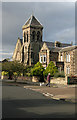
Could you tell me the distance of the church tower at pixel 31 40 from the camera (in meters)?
65.7

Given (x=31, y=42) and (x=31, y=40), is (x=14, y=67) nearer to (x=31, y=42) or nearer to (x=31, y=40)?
(x=31, y=42)

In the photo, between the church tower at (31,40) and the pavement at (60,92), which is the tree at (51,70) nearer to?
the pavement at (60,92)

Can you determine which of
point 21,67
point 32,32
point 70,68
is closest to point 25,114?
point 21,67

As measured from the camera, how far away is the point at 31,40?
67375 millimetres

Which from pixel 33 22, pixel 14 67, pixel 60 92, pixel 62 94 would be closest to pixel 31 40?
pixel 33 22

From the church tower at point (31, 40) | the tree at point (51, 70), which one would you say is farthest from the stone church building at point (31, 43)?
the tree at point (51, 70)

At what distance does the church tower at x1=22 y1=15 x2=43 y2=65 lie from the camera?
65.7 m

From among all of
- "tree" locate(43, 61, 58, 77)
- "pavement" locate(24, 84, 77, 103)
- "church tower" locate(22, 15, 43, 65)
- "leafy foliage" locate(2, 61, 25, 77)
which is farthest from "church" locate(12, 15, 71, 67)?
"pavement" locate(24, 84, 77, 103)

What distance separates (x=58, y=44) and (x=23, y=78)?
53.7 ft

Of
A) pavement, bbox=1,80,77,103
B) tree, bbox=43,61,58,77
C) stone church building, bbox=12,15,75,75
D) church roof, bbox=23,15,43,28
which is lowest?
pavement, bbox=1,80,77,103

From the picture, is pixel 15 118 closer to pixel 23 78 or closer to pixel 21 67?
pixel 21 67

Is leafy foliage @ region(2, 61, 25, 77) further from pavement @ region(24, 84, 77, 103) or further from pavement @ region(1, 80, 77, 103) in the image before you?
pavement @ region(24, 84, 77, 103)

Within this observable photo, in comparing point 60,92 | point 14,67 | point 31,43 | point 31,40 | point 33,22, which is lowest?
point 60,92

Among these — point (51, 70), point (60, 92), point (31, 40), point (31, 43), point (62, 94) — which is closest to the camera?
point (62, 94)
